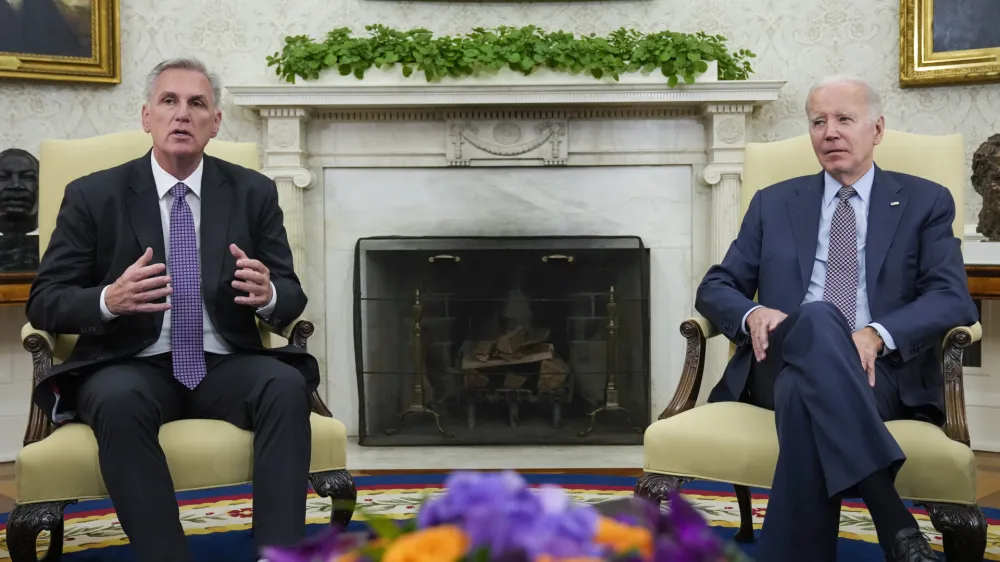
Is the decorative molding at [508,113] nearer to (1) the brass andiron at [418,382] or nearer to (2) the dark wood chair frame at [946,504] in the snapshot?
(1) the brass andiron at [418,382]

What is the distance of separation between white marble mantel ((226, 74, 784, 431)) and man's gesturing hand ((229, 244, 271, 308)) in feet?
6.53

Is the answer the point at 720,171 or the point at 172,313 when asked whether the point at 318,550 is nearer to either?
the point at 172,313

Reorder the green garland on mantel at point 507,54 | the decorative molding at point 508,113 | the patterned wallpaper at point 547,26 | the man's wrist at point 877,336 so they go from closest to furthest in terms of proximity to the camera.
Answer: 1. the man's wrist at point 877,336
2. the green garland on mantel at point 507,54
3. the decorative molding at point 508,113
4. the patterned wallpaper at point 547,26

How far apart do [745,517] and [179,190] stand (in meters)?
1.81

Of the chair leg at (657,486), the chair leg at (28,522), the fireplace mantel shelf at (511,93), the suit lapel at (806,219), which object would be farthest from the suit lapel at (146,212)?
the fireplace mantel shelf at (511,93)

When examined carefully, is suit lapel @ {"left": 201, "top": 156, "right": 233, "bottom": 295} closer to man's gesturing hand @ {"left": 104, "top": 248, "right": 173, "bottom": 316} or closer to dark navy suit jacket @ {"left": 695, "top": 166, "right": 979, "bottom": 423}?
man's gesturing hand @ {"left": 104, "top": 248, "right": 173, "bottom": 316}

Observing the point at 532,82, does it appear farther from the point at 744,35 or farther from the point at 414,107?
the point at 744,35

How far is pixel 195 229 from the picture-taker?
2.61m

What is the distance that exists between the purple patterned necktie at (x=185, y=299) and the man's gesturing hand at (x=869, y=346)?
158cm

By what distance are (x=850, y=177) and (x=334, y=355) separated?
8.69 feet

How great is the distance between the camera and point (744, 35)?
4676 millimetres

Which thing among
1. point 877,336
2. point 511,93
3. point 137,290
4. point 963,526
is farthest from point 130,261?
point 511,93

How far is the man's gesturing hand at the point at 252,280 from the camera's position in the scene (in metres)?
2.42

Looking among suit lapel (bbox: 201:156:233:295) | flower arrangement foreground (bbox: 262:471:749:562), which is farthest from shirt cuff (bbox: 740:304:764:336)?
flower arrangement foreground (bbox: 262:471:749:562)
